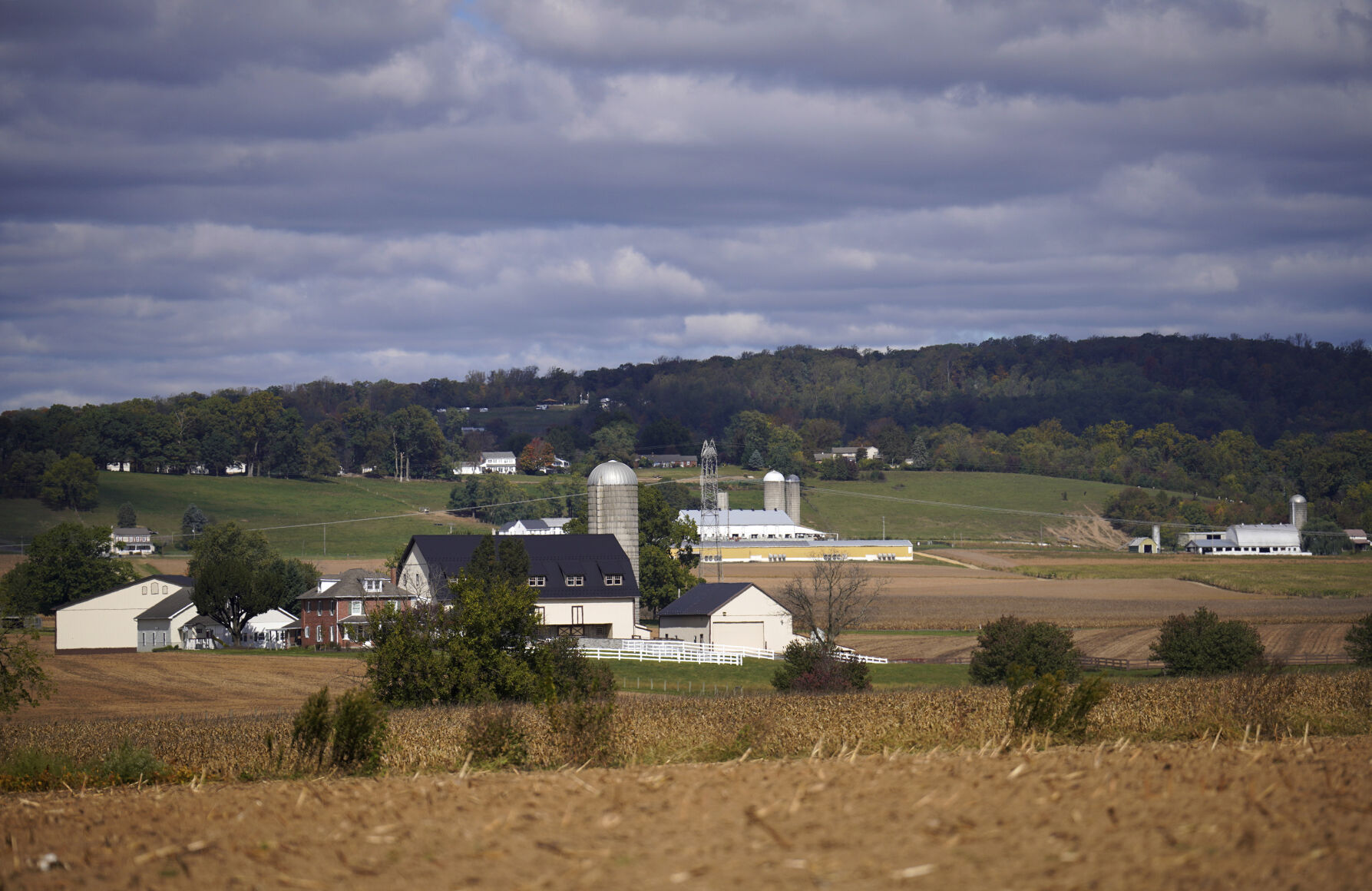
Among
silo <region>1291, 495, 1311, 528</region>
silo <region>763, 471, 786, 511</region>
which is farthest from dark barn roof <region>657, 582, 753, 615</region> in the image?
silo <region>1291, 495, 1311, 528</region>

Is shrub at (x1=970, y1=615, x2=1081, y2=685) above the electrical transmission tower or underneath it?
underneath

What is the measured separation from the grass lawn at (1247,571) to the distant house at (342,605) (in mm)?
49777

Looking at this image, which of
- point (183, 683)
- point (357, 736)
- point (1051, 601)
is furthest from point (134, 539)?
point (357, 736)

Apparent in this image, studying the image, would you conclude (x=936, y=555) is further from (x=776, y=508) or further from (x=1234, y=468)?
(x=1234, y=468)

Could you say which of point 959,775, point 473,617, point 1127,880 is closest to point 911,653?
point 473,617

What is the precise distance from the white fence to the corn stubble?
20.2m

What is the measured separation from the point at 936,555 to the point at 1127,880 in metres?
100

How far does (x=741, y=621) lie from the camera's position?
56.5 m

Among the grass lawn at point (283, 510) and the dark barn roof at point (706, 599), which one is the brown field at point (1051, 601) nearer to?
the dark barn roof at point (706, 599)

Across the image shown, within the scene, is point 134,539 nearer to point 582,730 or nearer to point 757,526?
point 757,526

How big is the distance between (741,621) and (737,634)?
67 cm

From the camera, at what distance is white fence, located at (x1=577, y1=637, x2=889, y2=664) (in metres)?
50.1

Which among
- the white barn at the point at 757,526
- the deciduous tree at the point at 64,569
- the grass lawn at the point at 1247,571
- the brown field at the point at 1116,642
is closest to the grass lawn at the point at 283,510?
the deciduous tree at the point at 64,569

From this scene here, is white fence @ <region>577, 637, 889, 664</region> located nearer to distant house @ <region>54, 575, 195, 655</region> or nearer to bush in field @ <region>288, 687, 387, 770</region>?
distant house @ <region>54, 575, 195, 655</region>
